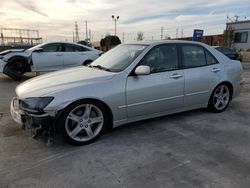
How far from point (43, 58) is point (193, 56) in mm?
6987

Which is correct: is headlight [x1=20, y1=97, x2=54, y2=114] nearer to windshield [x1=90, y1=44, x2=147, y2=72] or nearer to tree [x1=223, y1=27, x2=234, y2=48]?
windshield [x1=90, y1=44, x2=147, y2=72]

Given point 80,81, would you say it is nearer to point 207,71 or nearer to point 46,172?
point 46,172

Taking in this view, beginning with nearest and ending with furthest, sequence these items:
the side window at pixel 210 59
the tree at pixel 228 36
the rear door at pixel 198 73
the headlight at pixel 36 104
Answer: the headlight at pixel 36 104 → the rear door at pixel 198 73 → the side window at pixel 210 59 → the tree at pixel 228 36

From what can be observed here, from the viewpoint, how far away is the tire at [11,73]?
31.2 feet

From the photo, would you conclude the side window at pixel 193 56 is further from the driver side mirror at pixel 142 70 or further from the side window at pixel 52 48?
the side window at pixel 52 48

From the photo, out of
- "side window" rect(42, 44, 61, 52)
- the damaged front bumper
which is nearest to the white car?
"side window" rect(42, 44, 61, 52)

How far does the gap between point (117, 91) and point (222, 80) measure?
2.44 metres

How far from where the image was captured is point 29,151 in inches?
137

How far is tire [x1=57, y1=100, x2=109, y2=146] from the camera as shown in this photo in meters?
3.48

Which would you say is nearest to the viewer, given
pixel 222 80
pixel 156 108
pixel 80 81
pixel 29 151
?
pixel 29 151

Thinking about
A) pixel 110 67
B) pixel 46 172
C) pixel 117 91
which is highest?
pixel 110 67

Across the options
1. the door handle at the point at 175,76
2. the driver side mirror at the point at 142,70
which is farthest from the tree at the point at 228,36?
the driver side mirror at the point at 142,70

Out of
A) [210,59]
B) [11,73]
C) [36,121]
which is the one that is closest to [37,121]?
[36,121]

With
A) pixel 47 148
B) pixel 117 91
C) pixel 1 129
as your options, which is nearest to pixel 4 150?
pixel 47 148
